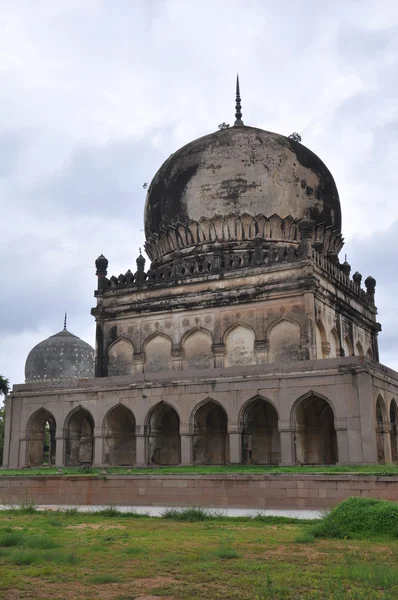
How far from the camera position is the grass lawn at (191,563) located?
5.99 metres

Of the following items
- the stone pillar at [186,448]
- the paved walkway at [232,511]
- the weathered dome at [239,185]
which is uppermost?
the weathered dome at [239,185]

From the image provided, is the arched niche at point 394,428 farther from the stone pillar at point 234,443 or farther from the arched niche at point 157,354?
the arched niche at point 157,354

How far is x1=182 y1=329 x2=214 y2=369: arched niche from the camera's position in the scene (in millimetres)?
21688

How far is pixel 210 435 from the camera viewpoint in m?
20.3

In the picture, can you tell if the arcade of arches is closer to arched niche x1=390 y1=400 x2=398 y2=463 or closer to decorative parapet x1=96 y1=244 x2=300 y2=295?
arched niche x1=390 y1=400 x2=398 y2=463

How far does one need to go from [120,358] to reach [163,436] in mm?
3470

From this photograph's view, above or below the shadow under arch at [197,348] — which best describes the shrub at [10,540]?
below

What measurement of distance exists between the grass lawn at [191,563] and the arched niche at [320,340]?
10.7 meters

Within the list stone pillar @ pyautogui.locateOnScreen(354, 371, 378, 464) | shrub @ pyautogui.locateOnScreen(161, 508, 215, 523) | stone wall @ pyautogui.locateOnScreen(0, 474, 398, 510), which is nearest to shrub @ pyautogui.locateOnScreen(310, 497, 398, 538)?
stone wall @ pyautogui.locateOnScreen(0, 474, 398, 510)

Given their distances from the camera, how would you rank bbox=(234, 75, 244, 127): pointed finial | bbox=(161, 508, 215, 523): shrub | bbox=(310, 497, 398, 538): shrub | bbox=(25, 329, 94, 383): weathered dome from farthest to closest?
bbox=(25, 329, 94, 383): weathered dome < bbox=(234, 75, 244, 127): pointed finial < bbox=(161, 508, 215, 523): shrub < bbox=(310, 497, 398, 538): shrub

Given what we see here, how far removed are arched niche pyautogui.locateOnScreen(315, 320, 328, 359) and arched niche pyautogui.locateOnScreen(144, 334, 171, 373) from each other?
481 centimetres

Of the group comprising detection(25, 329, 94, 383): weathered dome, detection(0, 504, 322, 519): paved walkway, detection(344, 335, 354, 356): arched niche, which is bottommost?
detection(0, 504, 322, 519): paved walkway

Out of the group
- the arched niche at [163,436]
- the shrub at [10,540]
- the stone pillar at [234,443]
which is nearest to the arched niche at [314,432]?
the stone pillar at [234,443]

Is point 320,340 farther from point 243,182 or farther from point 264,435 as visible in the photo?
point 243,182
